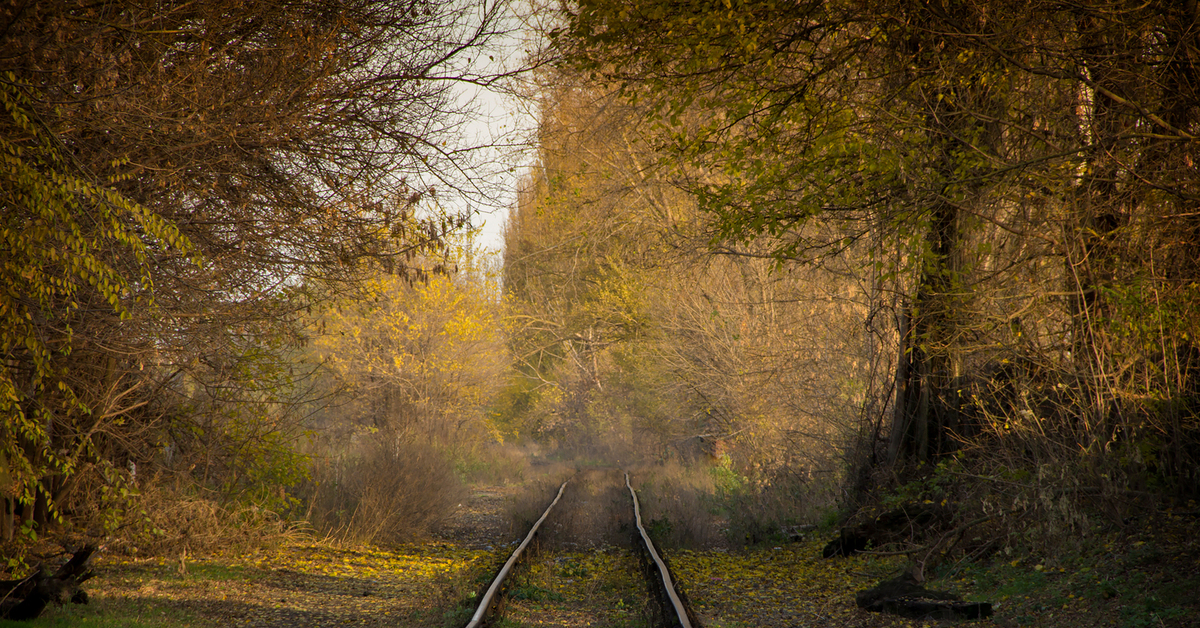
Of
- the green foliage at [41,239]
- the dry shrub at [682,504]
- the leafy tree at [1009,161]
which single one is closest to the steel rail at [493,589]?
the dry shrub at [682,504]

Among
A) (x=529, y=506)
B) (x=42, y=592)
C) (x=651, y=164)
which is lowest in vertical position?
(x=529, y=506)

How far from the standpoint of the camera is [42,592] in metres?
6.33

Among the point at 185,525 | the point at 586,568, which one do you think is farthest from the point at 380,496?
the point at 586,568

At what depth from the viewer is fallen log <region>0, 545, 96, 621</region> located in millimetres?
6320

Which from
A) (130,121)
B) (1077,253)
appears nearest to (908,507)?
(1077,253)

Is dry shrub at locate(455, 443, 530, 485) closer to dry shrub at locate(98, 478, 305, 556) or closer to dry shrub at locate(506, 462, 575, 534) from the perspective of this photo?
dry shrub at locate(506, 462, 575, 534)

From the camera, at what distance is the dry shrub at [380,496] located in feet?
→ 40.4

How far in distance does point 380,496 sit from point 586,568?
4.24m

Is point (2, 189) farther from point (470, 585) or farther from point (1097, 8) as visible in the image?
point (1097, 8)

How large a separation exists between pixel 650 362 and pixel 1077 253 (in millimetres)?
14931

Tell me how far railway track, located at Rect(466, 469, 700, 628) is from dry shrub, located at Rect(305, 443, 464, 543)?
204 cm

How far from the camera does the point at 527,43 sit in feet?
36.2

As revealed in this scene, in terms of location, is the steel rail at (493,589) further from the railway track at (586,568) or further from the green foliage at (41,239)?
the green foliage at (41,239)

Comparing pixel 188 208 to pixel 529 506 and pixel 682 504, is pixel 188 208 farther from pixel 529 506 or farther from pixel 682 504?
pixel 682 504
